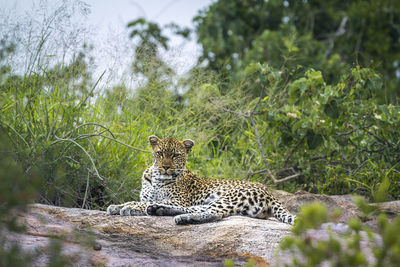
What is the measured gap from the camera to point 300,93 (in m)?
7.14

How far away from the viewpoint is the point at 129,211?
4879 millimetres

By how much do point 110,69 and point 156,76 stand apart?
4.57 feet

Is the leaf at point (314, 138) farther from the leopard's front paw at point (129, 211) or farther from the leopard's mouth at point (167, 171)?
the leopard's front paw at point (129, 211)

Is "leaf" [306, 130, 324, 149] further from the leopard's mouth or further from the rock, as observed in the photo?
the rock

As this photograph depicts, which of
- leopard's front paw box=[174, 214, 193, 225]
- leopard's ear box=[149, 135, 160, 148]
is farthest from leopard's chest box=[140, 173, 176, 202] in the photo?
leopard's front paw box=[174, 214, 193, 225]

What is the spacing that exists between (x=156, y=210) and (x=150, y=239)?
1149mm

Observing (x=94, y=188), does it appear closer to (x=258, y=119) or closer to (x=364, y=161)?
(x=258, y=119)

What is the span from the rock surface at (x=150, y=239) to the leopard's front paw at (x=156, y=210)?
254mm

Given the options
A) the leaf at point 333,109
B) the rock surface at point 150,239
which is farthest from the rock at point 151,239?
the leaf at point 333,109

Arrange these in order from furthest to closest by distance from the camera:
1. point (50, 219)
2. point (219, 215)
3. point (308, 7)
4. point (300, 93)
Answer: point (308, 7) → point (300, 93) → point (219, 215) → point (50, 219)

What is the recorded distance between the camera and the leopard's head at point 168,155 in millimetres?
5766

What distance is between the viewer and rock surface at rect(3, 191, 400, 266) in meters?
3.04

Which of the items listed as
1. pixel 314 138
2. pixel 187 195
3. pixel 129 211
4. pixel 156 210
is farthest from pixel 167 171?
pixel 314 138

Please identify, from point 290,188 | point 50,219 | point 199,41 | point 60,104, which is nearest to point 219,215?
point 50,219
